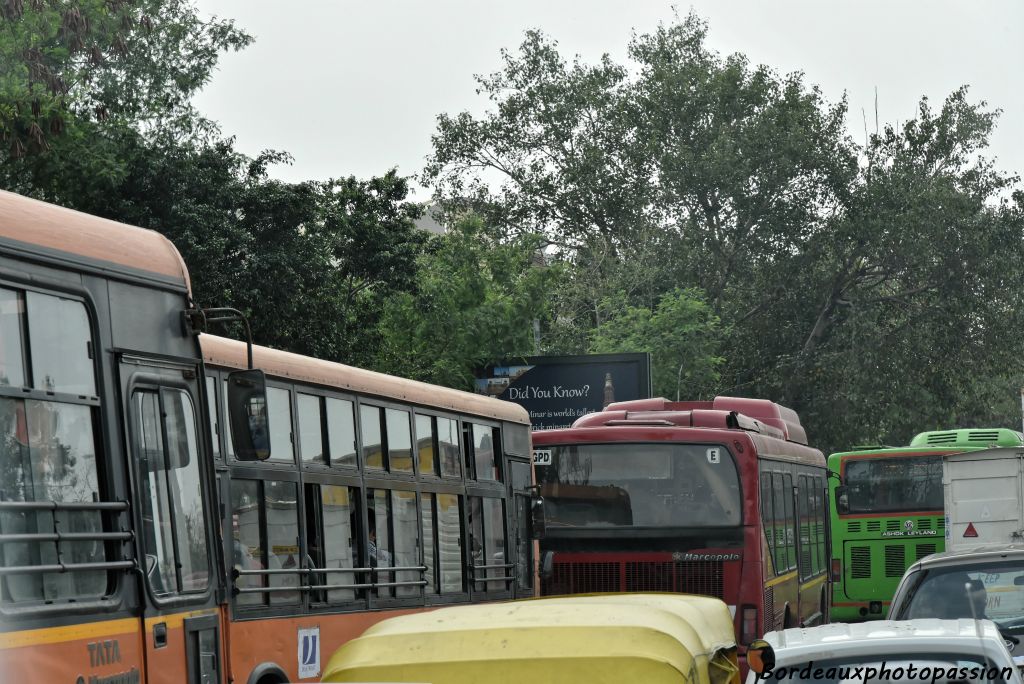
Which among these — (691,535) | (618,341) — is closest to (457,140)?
(618,341)

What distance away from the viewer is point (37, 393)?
17.8 feet

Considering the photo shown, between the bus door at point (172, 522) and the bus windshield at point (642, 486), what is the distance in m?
8.62

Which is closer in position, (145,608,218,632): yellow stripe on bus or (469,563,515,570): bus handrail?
(145,608,218,632): yellow stripe on bus

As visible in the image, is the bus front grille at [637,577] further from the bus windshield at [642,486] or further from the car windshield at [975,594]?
the car windshield at [975,594]

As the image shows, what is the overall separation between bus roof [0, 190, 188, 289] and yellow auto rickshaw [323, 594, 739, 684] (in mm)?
1825

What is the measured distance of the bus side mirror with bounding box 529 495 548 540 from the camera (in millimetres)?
13633

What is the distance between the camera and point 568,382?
29.4 m

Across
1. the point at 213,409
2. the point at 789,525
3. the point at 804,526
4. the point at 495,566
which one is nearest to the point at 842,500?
the point at 804,526

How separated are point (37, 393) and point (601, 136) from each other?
1697 inches

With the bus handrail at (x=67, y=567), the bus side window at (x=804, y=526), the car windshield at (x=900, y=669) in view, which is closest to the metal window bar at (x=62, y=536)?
the bus handrail at (x=67, y=567)

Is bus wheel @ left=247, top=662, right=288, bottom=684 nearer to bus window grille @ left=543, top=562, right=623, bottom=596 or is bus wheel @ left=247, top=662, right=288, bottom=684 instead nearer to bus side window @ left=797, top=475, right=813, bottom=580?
bus window grille @ left=543, top=562, right=623, bottom=596

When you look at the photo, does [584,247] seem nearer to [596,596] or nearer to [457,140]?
[457,140]

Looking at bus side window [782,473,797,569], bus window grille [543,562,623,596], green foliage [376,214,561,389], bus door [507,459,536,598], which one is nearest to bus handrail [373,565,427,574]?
bus door [507,459,536,598]

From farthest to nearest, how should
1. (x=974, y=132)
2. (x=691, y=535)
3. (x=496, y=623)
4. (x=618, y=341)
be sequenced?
(x=974, y=132) < (x=618, y=341) < (x=691, y=535) < (x=496, y=623)
